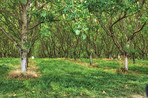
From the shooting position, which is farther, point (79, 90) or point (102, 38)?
point (102, 38)

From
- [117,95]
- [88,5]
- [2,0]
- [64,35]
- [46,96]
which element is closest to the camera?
[46,96]

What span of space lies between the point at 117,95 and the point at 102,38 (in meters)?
23.6

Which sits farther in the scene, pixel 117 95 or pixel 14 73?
pixel 14 73

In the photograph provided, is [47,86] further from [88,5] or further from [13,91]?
[88,5]

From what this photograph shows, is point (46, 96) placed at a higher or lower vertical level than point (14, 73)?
lower

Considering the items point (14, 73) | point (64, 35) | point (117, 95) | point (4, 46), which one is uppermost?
point (64, 35)

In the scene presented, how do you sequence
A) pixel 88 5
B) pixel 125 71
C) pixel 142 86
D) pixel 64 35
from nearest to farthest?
pixel 142 86 < pixel 88 5 < pixel 125 71 < pixel 64 35

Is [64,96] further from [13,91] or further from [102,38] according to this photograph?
[102,38]

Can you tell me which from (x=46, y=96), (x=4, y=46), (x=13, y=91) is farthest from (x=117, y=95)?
(x=4, y=46)

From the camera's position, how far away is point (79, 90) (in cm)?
703

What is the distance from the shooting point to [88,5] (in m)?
9.48

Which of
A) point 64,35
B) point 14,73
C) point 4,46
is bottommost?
point 14,73

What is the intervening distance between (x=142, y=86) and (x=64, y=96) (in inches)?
199

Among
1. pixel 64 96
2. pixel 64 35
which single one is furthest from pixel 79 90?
pixel 64 35
